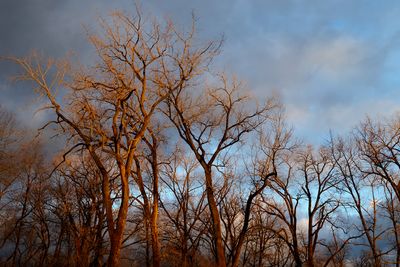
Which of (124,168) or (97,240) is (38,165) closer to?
(97,240)

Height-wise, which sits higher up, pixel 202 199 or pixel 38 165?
pixel 38 165

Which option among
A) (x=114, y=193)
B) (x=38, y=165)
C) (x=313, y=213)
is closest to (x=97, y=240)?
(x=114, y=193)

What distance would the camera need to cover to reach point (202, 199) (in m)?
29.7

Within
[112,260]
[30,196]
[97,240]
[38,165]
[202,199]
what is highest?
[38,165]

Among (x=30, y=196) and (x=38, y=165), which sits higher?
(x=38, y=165)

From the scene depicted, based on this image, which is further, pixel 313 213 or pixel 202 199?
pixel 202 199

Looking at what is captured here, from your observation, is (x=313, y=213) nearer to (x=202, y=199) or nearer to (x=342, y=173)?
(x=342, y=173)

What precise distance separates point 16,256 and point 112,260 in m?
32.3

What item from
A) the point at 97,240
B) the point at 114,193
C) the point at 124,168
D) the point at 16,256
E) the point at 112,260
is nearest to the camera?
the point at 112,260

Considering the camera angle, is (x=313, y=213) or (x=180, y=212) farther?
(x=180, y=212)

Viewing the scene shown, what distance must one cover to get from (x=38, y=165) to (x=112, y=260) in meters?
25.9

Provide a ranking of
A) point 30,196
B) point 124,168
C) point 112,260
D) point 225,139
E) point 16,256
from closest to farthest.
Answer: point 112,260 → point 124,168 → point 225,139 → point 30,196 → point 16,256

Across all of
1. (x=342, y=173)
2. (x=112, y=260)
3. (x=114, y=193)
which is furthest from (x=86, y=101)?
(x=342, y=173)

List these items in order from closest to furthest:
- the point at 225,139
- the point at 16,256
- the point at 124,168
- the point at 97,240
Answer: the point at 124,168
the point at 225,139
the point at 97,240
the point at 16,256
